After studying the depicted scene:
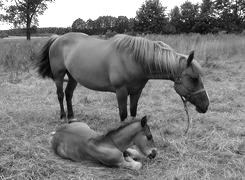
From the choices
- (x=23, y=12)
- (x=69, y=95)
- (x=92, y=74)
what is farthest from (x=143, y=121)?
(x=23, y=12)

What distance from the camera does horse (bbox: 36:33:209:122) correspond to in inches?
150

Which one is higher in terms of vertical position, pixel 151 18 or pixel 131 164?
pixel 151 18

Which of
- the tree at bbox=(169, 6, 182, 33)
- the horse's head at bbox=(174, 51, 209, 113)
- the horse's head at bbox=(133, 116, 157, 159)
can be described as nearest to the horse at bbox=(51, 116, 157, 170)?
the horse's head at bbox=(133, 116, 157, 159)

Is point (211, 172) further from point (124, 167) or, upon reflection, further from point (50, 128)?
point (50, 128)

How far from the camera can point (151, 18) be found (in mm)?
38656

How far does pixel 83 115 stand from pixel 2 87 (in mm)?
3324

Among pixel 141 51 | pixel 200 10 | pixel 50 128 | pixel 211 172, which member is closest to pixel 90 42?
pixel 141 51

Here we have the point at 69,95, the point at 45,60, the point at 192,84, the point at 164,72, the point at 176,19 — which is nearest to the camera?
the point at 192,84

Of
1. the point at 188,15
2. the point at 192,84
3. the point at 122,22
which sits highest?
the point at 188,15

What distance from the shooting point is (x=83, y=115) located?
5.54m

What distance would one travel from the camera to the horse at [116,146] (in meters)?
3.16

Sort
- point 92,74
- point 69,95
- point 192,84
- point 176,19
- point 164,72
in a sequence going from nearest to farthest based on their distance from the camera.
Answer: point 192,84 < point 164,72 < point 92,74 < point 69,95 < point 176,19

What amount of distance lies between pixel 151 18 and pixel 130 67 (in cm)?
3592

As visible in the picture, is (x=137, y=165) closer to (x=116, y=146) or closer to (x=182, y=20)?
(x=116, y=146)
